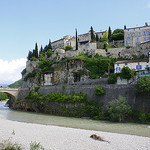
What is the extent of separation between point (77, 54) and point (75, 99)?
25933 millimetres

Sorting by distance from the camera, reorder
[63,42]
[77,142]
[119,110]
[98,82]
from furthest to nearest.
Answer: [63,42] → [98,82] → [119,110] → [77,142]

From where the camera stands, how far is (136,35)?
49281mm

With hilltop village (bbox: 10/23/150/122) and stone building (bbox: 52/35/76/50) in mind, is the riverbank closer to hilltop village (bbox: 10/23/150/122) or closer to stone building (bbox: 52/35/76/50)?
hilltop village (bbox: 10/23/150/122)

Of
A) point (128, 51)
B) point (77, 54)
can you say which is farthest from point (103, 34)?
point (128, 51)

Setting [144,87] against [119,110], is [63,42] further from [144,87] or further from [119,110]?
[119,110]

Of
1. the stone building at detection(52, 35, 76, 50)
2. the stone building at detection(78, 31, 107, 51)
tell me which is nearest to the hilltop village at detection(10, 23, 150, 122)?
the stone building at detection(78, 31, 107, 51)

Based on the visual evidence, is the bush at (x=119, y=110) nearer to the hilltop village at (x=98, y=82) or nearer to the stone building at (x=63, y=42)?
the hilltop village at (x=98, y=82)

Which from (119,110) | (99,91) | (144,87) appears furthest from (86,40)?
(119,110)

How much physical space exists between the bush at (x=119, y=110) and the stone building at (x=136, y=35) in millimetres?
28983

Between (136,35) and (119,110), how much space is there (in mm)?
34026

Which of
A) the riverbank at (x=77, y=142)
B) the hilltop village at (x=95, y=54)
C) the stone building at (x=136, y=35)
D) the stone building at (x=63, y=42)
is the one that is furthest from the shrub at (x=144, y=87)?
the stone building at (x=63, y=42)

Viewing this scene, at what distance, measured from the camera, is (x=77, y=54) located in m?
53.0

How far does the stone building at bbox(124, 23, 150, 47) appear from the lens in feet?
158

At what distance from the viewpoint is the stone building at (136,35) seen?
48062mm
